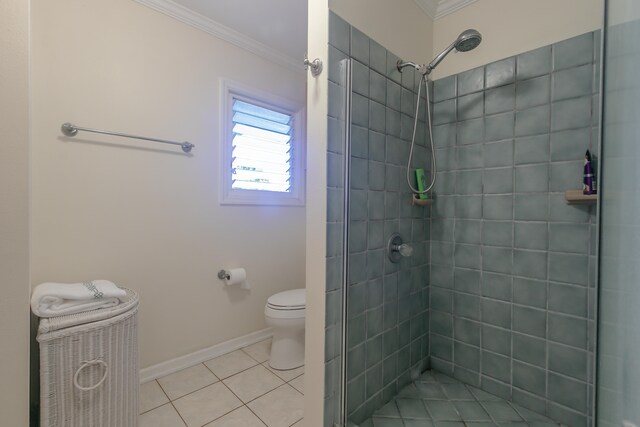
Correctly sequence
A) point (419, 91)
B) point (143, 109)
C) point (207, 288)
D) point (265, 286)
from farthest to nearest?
point (265, 286), point (207, 288), point (143, 109), point (419, 91)

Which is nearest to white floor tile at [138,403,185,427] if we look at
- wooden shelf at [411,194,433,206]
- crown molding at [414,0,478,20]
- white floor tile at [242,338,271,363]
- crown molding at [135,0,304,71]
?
white floor tile at [242,338,271,363]

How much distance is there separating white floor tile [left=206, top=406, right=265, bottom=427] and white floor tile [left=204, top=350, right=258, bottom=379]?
1.18 ft

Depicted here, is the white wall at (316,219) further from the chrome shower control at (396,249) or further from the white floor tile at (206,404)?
the white floor tile at (206,404)

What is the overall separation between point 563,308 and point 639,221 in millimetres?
980

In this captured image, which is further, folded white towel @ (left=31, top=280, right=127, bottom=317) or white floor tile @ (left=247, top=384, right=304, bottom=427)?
white floor tile @ (left=247, top=384, right=304, bottom=427)

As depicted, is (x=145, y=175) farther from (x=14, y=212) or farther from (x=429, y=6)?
(x=429, y=6)

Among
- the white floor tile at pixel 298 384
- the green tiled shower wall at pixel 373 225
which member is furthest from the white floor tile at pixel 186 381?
the green tiled shower wall at pixel 373 225

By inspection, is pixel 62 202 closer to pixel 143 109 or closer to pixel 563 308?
pixel 143 109

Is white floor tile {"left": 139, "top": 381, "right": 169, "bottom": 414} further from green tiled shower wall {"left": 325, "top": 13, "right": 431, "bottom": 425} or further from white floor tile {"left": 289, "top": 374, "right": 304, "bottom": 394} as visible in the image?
green tiled shower wall {"left": 325, "top": 13, "right": 431, "bottom": 425}

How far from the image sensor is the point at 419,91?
151cm

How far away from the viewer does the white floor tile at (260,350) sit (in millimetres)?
1926

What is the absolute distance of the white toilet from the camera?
5.67 feet

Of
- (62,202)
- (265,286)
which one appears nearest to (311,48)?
(62,202)

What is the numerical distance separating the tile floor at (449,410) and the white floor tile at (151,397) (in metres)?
1.08
